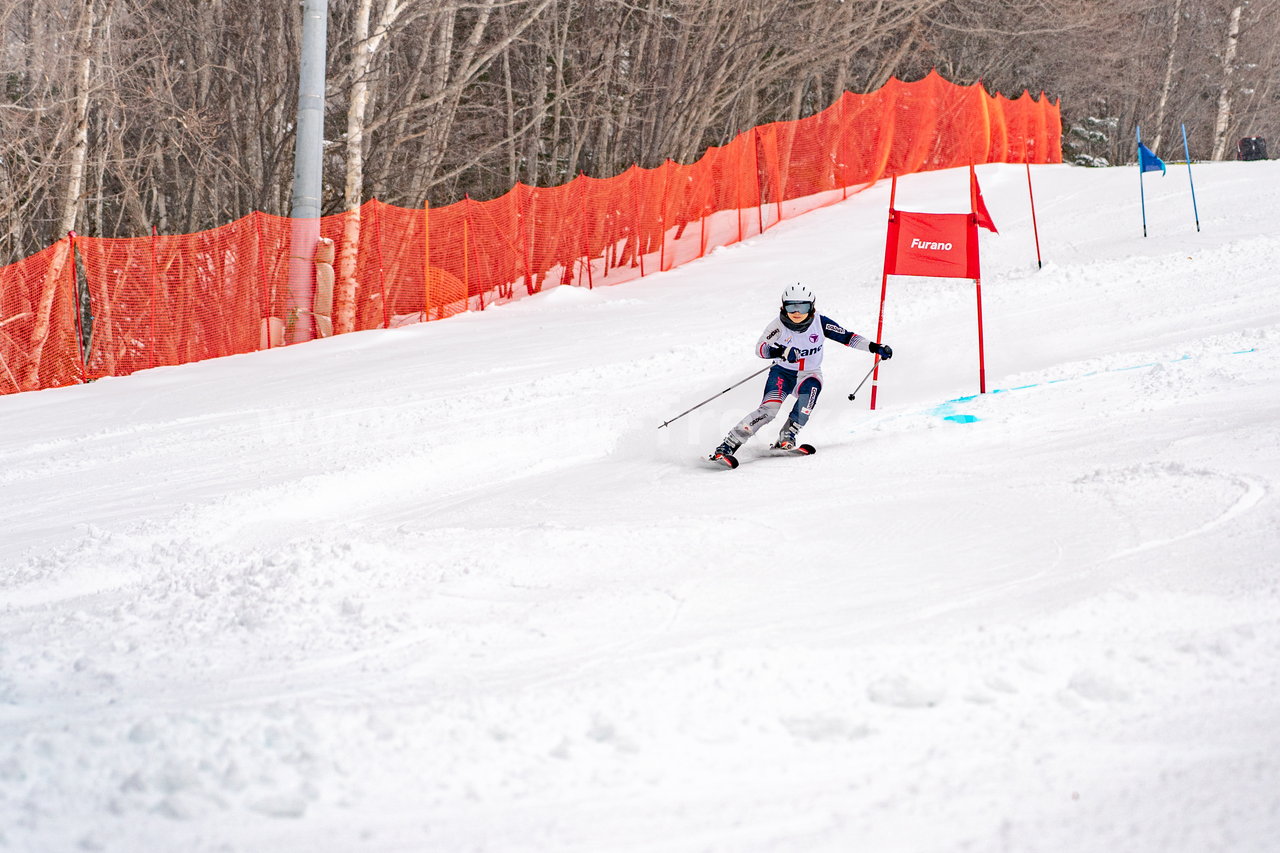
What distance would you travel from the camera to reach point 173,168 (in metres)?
25.4

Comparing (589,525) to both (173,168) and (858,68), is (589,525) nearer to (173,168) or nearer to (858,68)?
(173,168)

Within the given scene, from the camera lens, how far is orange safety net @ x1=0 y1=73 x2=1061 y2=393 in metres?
13.9

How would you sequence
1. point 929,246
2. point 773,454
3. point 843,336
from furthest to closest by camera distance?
point 929,246
point 843,336
point 773,454

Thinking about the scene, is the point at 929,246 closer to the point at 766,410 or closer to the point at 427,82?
the point at 766,410

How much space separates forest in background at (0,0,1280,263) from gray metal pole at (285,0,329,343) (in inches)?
54.6

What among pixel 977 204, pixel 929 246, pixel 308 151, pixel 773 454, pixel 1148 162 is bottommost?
pixel 773 454

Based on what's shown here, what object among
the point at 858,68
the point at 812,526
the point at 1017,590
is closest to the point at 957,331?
the point at 812,526

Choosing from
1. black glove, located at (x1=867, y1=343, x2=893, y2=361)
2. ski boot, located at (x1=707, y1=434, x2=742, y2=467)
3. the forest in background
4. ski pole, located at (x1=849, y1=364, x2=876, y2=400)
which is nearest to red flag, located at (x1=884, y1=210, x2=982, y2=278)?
ski pole, located at (x1=849, y1=364, x2=876, y2=400)

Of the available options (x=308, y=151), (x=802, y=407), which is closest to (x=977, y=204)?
(x=802, y=407)

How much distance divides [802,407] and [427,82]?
16392 mm

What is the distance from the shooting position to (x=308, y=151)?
14.8 metres

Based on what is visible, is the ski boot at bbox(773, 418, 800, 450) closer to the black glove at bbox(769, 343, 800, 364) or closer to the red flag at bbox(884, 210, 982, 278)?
the black glove at bbox(769, 343, 800, 364)

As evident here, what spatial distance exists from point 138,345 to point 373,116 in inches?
331

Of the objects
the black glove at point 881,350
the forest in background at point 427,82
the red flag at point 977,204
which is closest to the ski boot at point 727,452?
the black glove at point 881,350
